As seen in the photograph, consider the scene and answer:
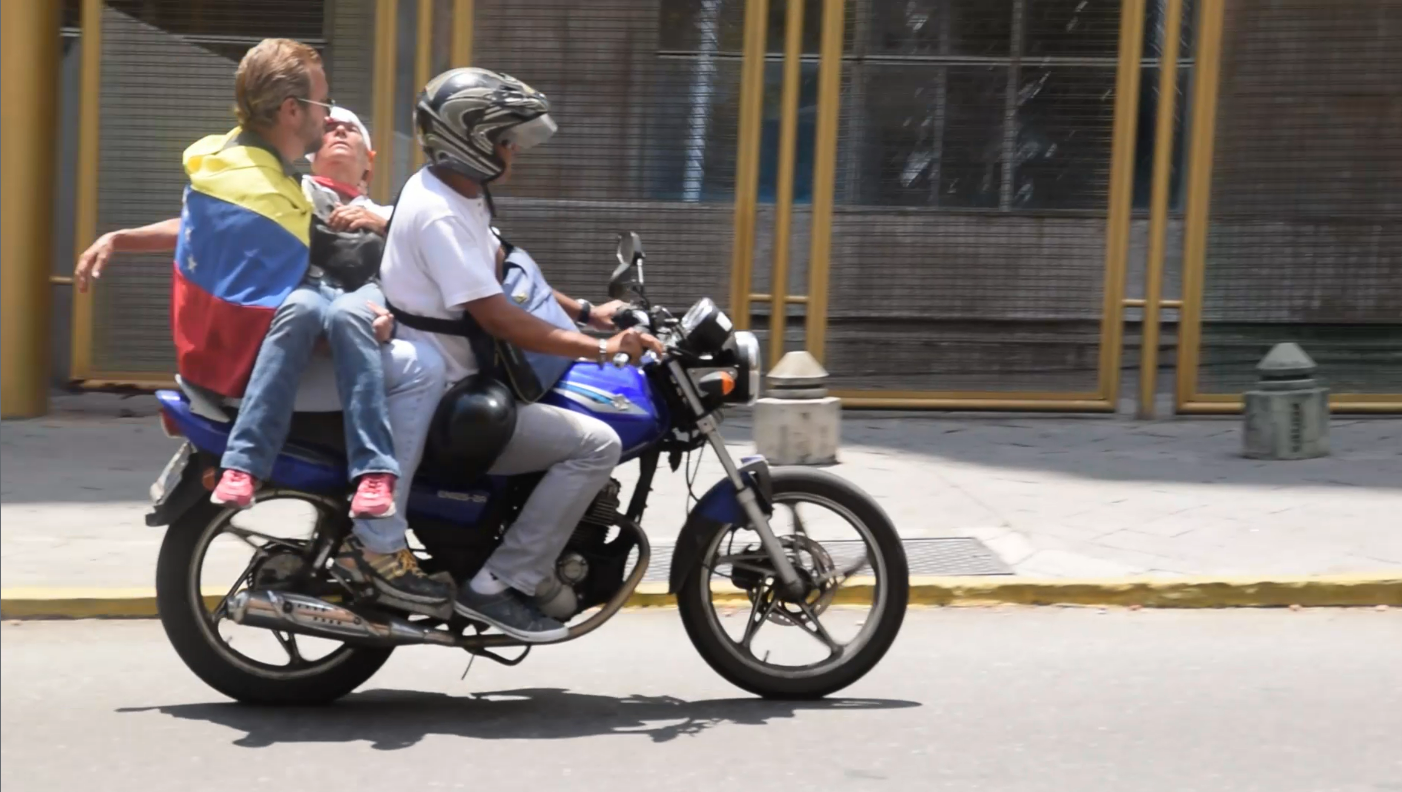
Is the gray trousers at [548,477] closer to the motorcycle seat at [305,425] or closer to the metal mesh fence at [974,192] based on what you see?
the motorcycle seat at [305,425]

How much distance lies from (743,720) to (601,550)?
23.5 inches

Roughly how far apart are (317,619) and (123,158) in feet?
20.8

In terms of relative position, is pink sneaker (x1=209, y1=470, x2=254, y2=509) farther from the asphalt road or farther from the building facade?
the building facade

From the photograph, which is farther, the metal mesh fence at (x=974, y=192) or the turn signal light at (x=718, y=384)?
the metal mesh fence at (x=974, y=192)

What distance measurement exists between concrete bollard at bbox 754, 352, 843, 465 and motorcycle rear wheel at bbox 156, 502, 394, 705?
409 centimetres

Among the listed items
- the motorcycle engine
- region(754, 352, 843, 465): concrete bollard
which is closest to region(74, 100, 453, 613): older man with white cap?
the motorcycle engine

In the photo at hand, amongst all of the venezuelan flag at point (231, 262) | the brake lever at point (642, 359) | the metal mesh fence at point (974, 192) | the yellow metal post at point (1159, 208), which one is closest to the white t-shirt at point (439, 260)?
the venezuelan flag at point (231, 262)

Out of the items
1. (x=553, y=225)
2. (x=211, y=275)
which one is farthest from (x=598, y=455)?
(x=553, y=225)

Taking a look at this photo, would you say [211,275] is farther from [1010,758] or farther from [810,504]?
[1010,758]

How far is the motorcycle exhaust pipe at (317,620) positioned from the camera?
512 centimetres

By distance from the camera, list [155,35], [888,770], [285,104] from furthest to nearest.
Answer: [155,35] → [285,104] → [888,770]

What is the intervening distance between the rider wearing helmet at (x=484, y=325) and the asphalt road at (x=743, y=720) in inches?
16.5

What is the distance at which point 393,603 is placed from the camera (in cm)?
517

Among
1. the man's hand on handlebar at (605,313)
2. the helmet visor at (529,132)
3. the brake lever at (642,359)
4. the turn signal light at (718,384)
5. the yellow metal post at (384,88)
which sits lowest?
the turn signal light at (718,384)
